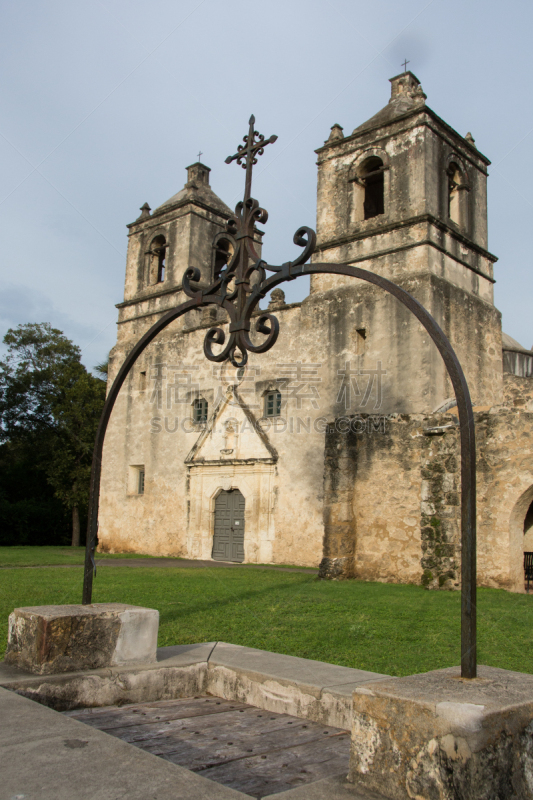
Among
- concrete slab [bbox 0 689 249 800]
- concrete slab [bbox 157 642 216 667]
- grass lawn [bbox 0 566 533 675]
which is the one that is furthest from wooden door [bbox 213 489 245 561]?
concrete slab [bbox 0 689 249 800]

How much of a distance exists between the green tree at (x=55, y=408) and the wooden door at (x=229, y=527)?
11.0 m

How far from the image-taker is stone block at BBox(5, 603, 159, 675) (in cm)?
361

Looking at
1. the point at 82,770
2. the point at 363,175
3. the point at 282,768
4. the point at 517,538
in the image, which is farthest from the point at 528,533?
the point at 82,770

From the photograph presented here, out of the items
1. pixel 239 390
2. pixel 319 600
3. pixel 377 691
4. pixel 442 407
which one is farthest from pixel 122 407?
pixel 377 691

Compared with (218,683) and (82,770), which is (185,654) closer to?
(218,683)

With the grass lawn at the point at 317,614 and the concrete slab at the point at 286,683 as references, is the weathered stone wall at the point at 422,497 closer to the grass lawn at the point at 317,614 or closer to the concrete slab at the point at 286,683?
the grass lawn at the point at 317,614

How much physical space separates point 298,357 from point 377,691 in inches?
598

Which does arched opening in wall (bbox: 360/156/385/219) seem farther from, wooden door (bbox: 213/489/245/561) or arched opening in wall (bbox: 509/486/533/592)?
arched opening in wall (bbox: 509/486/533/592)

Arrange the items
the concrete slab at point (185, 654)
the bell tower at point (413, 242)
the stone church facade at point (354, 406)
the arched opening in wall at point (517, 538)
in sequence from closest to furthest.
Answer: the concrete slab at point (185, 654), the arched opening in wall at point (517, 538), the stone church facade at point (354, 406), the bell tower at point (413, 242)

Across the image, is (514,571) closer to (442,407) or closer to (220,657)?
(442,407)

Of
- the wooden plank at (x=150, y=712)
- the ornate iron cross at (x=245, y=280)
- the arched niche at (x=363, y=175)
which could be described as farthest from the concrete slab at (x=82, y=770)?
the arched niche at (x=363, y=175)

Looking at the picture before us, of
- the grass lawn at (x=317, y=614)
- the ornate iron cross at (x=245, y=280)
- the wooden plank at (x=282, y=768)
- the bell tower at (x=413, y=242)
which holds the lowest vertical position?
the grass lawn at (x=317, y=614)

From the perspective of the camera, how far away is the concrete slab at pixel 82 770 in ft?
6.61

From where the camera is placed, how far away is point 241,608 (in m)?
7.88
